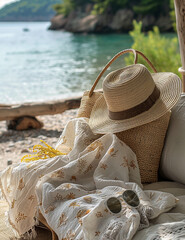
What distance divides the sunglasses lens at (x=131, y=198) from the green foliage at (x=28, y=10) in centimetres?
6279

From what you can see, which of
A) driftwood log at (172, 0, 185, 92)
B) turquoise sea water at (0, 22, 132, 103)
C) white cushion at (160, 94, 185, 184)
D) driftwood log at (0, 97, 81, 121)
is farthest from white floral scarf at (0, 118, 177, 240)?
turquoise sea water at (0, 22, 132, 103)

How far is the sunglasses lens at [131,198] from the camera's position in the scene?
5.28 ft

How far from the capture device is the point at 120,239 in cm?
145

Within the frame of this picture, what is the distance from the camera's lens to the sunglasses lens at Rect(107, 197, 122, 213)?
5.18ft

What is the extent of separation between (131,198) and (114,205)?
3.2 inches

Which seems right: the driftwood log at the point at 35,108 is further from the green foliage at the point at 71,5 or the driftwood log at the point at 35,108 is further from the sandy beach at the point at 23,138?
the green foliage at the point at 71,5

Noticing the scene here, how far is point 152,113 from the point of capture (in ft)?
6.76

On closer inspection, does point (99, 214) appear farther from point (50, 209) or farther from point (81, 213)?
point (50, 209)

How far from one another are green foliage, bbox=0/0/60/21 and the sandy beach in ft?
195

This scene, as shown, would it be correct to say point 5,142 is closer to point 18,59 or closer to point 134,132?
point 134,132

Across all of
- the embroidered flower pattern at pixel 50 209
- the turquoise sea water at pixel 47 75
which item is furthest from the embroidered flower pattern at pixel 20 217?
the turquoise sea water at pixel 47 75

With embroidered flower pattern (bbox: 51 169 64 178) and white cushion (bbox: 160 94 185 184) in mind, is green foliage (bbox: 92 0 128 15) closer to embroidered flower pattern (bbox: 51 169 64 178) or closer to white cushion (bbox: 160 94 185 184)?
white cushion (bbox: 160 94 185 184)

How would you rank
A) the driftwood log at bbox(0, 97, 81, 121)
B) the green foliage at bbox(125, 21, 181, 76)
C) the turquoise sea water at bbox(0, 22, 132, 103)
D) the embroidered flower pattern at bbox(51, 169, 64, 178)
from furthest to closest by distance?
the turquoise sea water at bbox(0, 22, 132, 103) → the green foliage at bbox(125, 21, 181, 76) → the driftwood log at bbox(0, 97, 81, 121) → the embroidered flower pattern at bbox(51, 169, 64, 178)

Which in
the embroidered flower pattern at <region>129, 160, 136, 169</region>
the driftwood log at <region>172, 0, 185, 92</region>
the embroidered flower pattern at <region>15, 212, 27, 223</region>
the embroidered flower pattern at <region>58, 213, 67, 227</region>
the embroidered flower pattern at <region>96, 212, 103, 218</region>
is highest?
the driftwood log at <region>172, 0, 185, 92</region>
